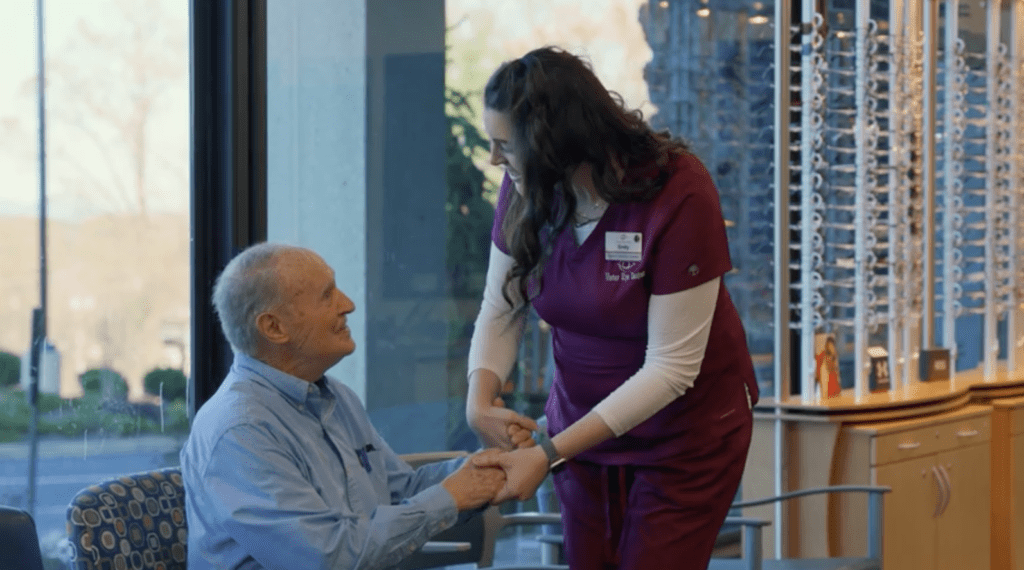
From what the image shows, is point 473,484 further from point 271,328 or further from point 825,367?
point 825,367

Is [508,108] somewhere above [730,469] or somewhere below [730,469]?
above

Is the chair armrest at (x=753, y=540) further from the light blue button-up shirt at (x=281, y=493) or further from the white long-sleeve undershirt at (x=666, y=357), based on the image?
the light blue button-up shirt at (x=281, y=493)

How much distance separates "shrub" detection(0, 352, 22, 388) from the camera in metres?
2.85

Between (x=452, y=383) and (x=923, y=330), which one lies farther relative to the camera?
(x=923, y=330)

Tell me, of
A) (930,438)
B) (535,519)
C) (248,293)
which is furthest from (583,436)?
(930,438)

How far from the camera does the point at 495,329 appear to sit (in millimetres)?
2457

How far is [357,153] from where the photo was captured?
3.97 metres

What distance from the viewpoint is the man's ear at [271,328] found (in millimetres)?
2152

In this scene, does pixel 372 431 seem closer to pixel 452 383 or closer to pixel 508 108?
pixel 508 108

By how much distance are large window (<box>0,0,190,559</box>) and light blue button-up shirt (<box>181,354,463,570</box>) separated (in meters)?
0.96

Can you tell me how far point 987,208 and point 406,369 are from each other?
102 inches

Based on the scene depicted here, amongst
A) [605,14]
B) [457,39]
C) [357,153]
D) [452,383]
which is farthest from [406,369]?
[605,14]

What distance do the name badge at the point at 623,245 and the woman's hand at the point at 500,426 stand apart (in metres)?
0.38

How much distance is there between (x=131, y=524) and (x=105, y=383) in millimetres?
986
